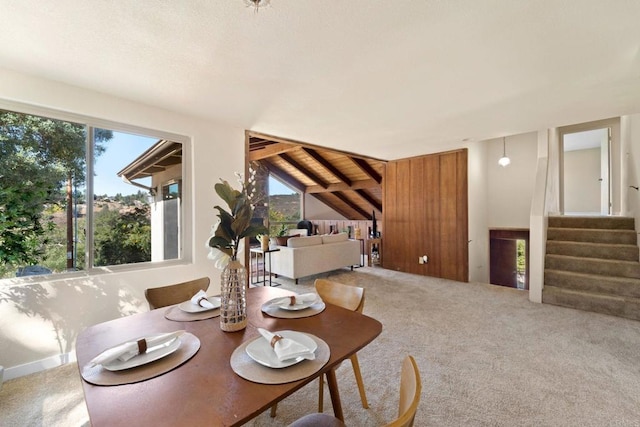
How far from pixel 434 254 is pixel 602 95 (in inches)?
124

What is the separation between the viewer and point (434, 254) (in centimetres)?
→ 499

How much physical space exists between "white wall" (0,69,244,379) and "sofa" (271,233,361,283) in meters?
1.69

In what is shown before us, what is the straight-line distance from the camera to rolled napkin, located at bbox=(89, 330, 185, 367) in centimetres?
95

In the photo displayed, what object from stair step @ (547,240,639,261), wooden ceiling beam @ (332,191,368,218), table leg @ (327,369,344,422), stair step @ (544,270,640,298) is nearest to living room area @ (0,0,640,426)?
stair step @ (544,270,640,298)

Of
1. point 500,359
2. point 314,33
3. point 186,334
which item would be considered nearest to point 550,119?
point 500,359

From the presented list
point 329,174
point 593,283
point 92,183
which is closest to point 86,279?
point 92,183

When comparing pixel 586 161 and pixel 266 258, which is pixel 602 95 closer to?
pixel 266 258

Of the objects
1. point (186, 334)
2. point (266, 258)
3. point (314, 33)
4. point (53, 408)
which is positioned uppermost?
point (314, 33)

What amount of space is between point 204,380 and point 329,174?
277 inches

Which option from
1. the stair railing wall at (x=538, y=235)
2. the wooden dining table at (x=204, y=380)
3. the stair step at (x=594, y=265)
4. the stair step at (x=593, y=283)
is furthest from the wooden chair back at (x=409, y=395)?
the stair step at (x=594, y=265)

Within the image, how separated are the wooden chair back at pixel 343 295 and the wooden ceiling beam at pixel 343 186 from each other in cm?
549

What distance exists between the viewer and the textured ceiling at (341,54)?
1.43 m

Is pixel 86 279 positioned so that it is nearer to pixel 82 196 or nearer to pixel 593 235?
pixel 82 196

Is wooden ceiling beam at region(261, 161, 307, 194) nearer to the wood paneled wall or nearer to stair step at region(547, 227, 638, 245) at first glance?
the wood paneled wall
